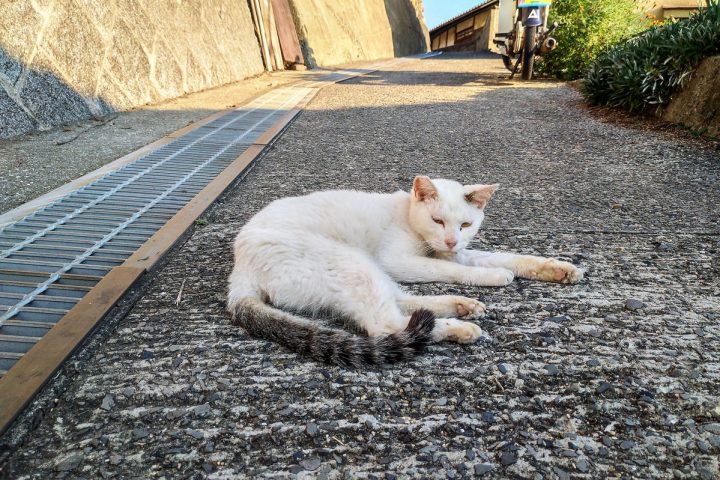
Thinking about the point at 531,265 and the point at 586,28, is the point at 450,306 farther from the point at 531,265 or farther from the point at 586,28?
the point at 586,28

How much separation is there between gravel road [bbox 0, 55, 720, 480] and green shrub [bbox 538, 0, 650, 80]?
7.04m

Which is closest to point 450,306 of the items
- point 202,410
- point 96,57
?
point 202,410

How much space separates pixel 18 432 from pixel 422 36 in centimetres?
4111

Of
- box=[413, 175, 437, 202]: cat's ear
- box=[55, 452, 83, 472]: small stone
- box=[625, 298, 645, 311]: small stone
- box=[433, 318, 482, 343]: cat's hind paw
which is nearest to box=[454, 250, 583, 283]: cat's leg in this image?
box=[625, 298, 645, 311]: small stone

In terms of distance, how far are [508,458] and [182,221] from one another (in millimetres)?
2362

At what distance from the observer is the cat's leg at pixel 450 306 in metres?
1.98

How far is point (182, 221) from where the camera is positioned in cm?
286

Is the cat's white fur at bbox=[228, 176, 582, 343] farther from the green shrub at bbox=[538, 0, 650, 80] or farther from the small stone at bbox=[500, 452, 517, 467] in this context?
the green shrub at bbox=[538, 0, 650, 80]

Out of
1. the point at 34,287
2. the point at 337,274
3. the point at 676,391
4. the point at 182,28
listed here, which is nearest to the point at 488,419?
the point at 676,391

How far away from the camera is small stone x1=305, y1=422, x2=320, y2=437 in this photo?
1.38 meters

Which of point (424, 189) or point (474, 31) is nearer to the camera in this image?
point (424, 189)

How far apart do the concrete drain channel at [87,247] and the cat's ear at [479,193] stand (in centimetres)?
174

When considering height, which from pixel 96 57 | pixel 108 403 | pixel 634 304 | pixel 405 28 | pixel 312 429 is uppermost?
pixel 96 57

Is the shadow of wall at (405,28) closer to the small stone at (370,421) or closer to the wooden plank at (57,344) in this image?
the wooden plank at (57,344)
